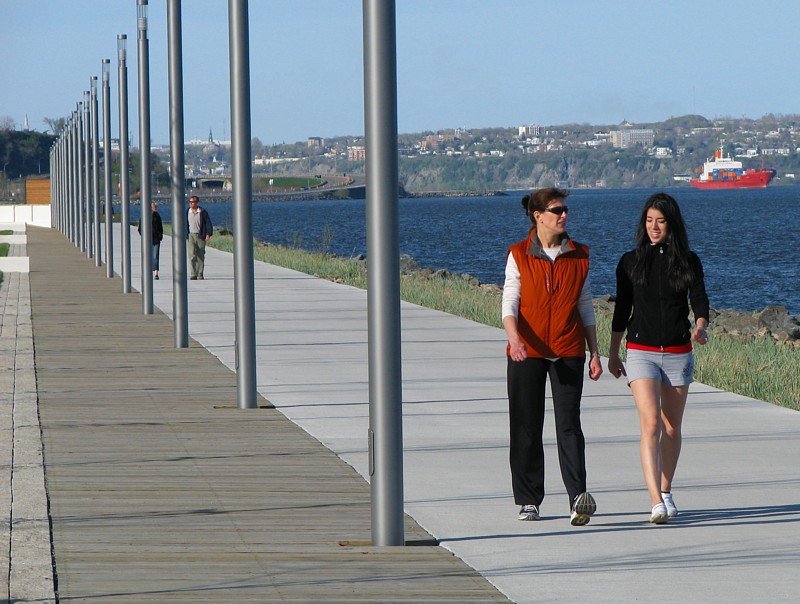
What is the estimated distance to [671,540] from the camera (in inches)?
277

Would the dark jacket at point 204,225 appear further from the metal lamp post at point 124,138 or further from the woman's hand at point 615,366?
the woman's hand at point 615,366

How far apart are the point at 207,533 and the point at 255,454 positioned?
92.6 inches

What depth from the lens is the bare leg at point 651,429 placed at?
288 inches

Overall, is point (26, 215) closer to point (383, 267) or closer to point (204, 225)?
point (204, 225)

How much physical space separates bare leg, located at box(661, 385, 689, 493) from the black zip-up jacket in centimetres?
29

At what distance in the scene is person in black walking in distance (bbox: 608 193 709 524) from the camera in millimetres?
7309

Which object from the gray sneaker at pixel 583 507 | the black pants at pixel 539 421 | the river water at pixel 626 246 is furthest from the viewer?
the river water at pixel 626 246

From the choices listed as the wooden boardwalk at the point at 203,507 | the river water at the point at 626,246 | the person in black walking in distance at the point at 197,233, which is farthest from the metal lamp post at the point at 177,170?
the river water at the point at 626,246

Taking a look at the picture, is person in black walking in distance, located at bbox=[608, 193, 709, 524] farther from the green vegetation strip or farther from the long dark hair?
the green vegetation strip

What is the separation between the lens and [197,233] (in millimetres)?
29047

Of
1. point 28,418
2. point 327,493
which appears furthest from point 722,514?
point 28,418

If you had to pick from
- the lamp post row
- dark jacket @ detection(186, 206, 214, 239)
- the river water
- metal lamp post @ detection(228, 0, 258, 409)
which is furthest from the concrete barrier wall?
metal lamp post @ detection(228, 0, 258, 409)

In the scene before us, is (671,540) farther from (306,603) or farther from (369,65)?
(369,65)

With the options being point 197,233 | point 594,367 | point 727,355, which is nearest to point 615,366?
point 594,367
